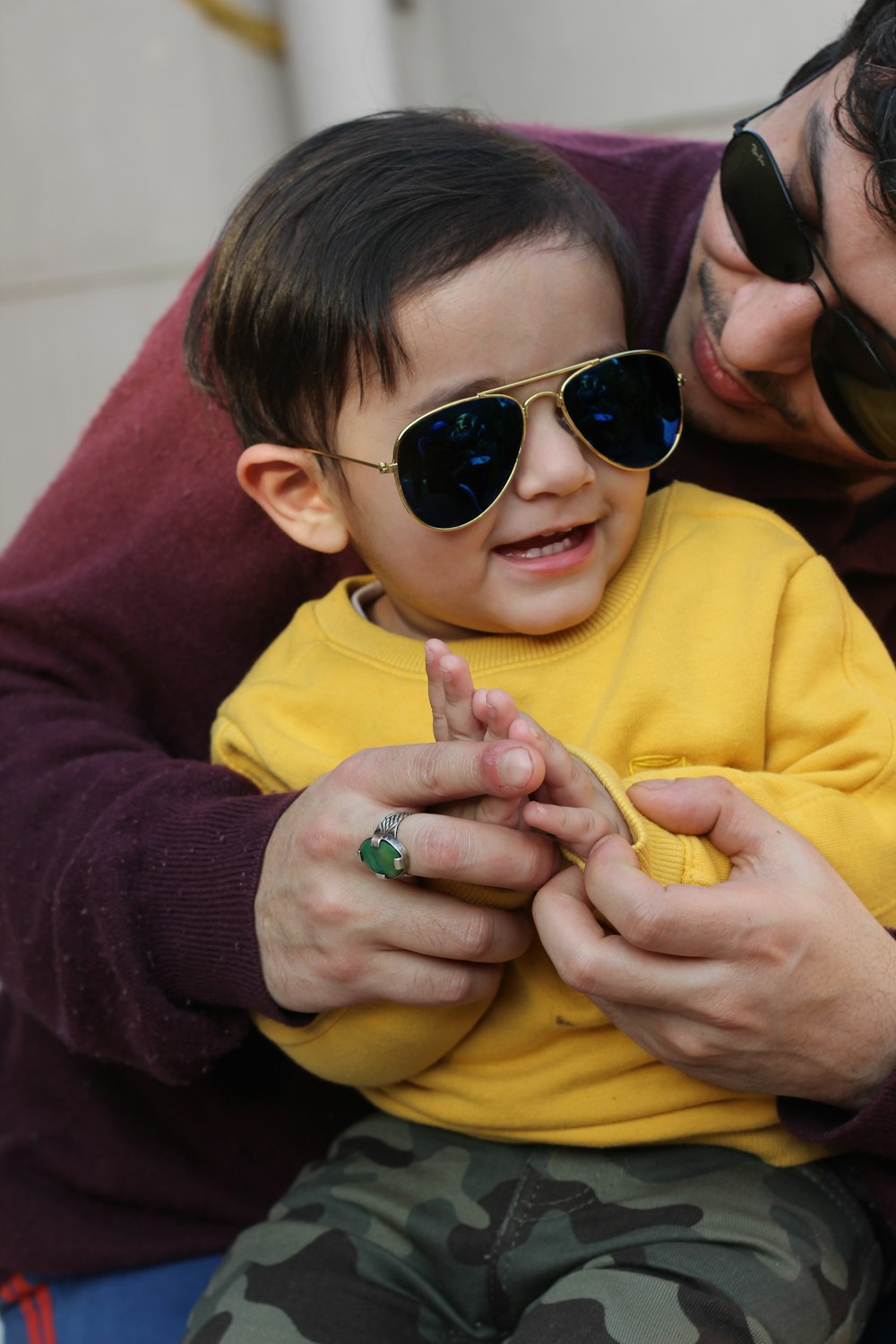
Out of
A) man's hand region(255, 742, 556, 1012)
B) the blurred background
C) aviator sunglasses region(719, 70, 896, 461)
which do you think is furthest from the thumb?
the blurred background

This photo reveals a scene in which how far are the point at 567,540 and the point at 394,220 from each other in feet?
1.37

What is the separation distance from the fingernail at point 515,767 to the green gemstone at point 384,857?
161mm

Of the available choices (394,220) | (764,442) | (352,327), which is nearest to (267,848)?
(352,327)

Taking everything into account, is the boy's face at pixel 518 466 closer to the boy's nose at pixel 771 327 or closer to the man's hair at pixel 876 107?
the boy's nose at pixel 771 327

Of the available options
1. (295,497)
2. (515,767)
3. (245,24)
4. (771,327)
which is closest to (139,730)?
(295,497)

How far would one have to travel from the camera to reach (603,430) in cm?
159

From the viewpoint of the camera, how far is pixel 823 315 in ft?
5.56

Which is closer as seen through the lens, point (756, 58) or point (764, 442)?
point (764, 442)

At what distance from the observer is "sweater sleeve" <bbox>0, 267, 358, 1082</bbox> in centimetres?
164

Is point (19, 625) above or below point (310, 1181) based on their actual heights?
above

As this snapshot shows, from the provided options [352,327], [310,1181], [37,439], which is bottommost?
[37,439]

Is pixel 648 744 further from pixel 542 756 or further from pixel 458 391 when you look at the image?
pixel 458 391

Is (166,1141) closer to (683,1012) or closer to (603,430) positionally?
(683,1012)

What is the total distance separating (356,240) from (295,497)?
352mm
